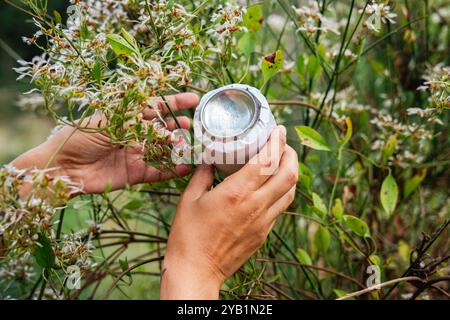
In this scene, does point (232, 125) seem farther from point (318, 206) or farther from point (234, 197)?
point (318, 206)

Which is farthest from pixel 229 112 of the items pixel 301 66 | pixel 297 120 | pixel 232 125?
pixel 297 120

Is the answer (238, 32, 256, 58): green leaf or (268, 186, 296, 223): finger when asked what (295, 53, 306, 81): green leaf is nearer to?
(238, 32, 256, 58): green leaf

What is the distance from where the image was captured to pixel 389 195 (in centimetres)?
99

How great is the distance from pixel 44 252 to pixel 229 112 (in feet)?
1.01

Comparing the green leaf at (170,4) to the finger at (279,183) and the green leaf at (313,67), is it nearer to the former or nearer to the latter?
the finger at (279,183)

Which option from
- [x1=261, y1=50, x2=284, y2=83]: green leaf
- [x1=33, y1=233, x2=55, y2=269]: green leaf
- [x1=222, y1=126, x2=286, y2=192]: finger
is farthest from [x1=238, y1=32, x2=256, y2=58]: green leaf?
[x1=33, y1=233, x2=55, y2=269]: green leaf

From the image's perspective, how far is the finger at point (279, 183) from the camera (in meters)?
0.77

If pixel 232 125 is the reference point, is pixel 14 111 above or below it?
above

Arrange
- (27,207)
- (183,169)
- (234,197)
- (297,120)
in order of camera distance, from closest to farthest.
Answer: (27,207)
(234,197)
(183,169)
(297,120)

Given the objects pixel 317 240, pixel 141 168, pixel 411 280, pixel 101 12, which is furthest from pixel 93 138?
pixel 411 280

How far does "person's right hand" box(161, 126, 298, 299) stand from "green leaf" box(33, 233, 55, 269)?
0.50ft

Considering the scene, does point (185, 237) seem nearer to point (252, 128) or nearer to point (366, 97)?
point (252, 128)

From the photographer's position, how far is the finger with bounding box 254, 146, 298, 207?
0.77 m
